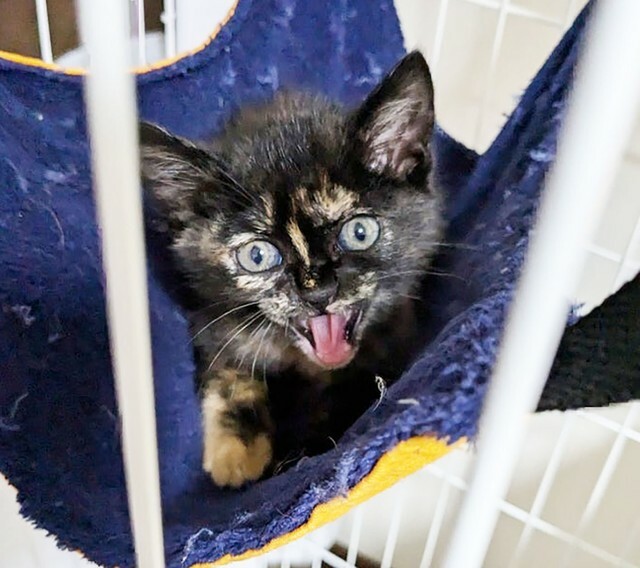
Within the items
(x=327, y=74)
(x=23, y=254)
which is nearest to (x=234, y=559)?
(x=23, y=254)

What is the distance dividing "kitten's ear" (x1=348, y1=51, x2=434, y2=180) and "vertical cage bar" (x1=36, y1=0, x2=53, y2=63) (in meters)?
0.45

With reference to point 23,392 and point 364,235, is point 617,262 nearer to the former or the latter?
point 364,235

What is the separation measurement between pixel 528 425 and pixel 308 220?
13.3 inches

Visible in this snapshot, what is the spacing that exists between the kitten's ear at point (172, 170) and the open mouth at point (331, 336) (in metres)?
0.19

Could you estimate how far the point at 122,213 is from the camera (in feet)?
1.11

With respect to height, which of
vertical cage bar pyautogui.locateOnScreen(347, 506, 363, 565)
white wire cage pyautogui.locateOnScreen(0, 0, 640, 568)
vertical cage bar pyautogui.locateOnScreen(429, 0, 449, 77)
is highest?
vertical cage bar pyautogui.locateOnScreen(429, 0, 449, 77)

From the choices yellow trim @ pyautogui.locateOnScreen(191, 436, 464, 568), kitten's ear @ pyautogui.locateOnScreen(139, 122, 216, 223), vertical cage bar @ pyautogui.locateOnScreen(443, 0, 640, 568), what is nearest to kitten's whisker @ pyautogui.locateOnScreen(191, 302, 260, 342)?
kitten's ear @ pyautogui.locateOnScreen(139, 122, 216, 223)

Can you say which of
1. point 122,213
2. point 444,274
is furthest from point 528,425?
point 122,213

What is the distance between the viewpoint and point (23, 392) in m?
0.73

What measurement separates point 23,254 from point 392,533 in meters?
0.66

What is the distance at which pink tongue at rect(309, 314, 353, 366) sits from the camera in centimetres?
86

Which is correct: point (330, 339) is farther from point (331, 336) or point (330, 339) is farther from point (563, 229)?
point (563, 229)

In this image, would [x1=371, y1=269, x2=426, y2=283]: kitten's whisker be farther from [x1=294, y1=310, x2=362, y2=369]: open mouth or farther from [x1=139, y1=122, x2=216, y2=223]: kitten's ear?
[x1=139, y1=122, x2=216, y2=223]: kitten's ear

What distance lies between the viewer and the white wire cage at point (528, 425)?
3.23 ft
